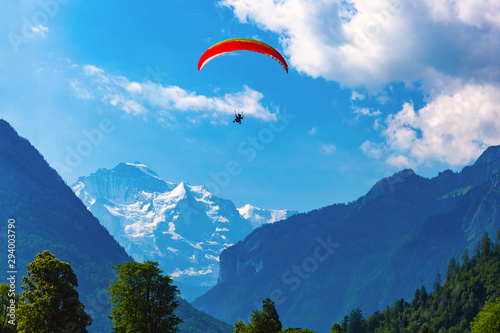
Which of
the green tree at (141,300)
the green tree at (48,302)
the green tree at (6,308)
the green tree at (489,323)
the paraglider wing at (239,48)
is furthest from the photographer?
the green tree at (489,323)

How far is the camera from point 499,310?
307ft

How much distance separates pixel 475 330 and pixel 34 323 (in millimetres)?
68707

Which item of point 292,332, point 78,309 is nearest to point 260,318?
point 292,332

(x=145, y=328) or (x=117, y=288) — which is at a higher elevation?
(x=117, y=288)

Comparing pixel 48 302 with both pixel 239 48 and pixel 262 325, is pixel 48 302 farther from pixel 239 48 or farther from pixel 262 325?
pixel 239 48

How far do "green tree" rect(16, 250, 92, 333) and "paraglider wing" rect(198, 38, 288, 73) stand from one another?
40.6 m

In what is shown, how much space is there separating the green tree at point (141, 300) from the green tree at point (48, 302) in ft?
22.0

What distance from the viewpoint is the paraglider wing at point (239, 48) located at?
86050mm

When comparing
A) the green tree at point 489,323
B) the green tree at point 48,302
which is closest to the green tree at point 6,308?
the green tree at point 48,302

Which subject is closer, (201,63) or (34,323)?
(34,323)

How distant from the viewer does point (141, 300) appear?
6875 cm

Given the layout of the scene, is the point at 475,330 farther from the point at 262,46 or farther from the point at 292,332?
the point at 262,46

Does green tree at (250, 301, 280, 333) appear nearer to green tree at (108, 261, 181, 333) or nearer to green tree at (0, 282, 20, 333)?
green tree at (108, 261, 181, 333)

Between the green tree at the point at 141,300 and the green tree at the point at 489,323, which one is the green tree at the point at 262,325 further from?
the green tree at the point at 489,323
